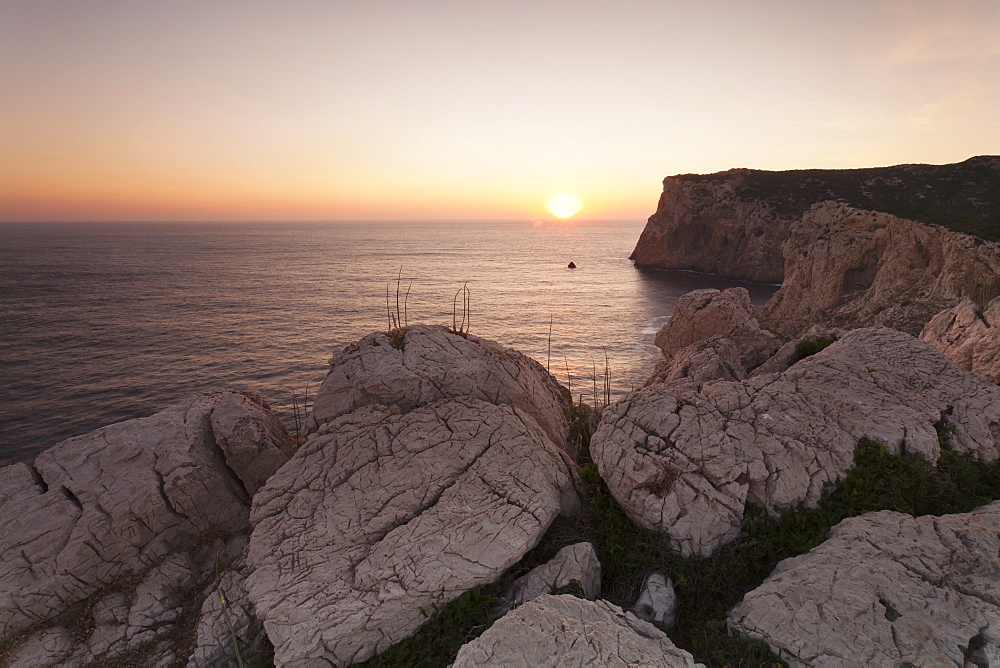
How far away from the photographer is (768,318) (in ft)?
123

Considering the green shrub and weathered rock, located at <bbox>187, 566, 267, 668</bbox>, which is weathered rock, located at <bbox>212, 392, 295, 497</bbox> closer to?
weathered rock, located at <bbox>187, 566, 267, 668</bbox>

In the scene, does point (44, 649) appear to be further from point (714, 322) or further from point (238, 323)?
point (238, 323)

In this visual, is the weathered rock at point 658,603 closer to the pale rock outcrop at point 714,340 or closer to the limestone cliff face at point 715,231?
the pale rock outcrop at point 714,340

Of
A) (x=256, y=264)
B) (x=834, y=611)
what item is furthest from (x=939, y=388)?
(x=256, y=264)

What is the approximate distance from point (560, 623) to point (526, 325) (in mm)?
38555

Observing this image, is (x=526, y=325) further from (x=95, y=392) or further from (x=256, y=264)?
(x=256, y=264)

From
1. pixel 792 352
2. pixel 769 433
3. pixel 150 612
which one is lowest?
pixel 150 612

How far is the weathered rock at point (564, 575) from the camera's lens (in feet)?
19.5

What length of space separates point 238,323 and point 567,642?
151 feet

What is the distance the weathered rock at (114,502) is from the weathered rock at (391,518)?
5.00ft

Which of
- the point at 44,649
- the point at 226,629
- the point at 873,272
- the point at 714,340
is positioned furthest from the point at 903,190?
the point at 44,649

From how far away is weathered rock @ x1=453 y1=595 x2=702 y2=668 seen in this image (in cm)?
411

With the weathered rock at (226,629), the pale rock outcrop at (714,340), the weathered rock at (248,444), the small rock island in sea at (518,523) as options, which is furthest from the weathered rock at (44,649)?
the pale rock outcrop at (714,340)

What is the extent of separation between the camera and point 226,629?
20.1ft
